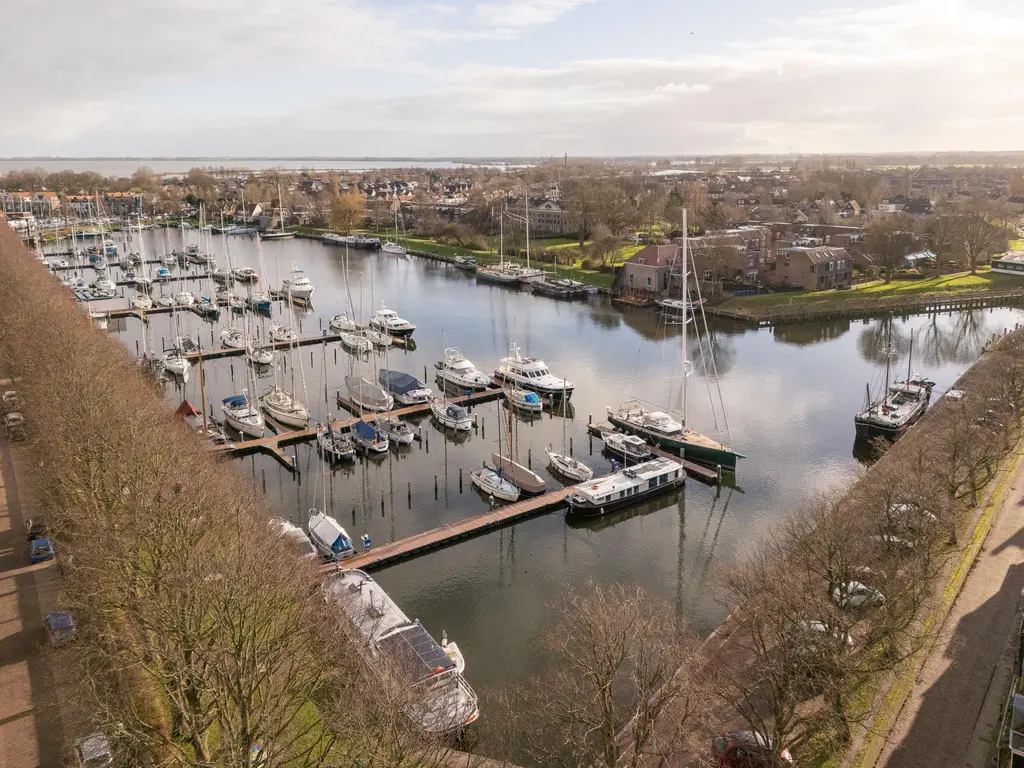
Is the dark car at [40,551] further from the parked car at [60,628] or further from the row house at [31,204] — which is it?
the row house at [31,204]

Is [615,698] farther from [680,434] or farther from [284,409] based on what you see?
[284,409]

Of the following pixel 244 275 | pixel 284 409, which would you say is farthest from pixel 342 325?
pixel 244 275

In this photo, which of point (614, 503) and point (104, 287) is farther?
point (104, 287)

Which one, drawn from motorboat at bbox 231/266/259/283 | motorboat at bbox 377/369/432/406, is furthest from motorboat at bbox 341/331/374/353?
motorboat at bbox 231/266/259/283

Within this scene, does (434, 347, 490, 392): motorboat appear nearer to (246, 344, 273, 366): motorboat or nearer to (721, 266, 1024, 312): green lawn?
(246, 344, 273, 366): motorboat

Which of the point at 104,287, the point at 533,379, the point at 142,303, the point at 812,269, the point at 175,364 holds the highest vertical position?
the point at 812,269

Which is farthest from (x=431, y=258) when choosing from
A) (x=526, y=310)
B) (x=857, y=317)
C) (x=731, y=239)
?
(x=857, y=317)

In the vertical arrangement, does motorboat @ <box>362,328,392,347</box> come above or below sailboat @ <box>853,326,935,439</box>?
above
